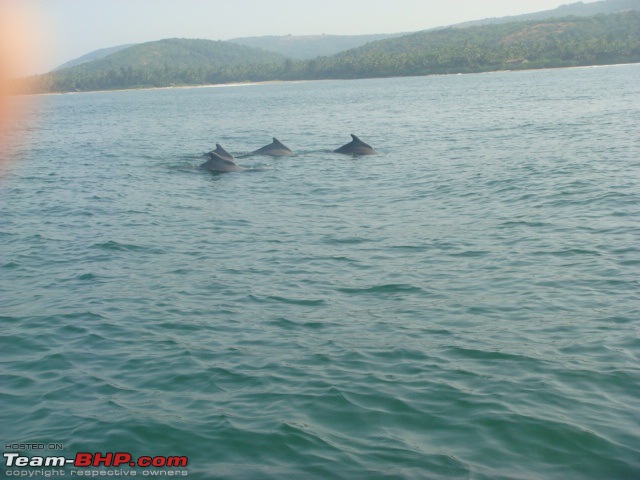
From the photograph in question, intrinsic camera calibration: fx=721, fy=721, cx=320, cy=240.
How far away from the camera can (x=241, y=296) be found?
1241 centimetres

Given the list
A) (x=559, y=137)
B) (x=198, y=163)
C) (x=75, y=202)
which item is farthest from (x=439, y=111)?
(x=75, y=202)

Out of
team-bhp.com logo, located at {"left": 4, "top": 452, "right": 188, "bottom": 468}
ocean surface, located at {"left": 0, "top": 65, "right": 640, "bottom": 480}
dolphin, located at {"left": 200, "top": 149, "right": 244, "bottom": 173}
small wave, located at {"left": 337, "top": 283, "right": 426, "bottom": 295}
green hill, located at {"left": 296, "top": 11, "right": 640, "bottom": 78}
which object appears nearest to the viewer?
team-bhp.com logo, located at {"left": 4, "top": 452, "right": 188, "bottom": 468}

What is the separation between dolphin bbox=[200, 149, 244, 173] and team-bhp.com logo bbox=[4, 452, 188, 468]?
2046 centimetres

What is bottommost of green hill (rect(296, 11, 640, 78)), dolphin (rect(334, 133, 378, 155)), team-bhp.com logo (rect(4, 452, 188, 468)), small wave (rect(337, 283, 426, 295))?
green hill (rect(296, 11, 640, 78))

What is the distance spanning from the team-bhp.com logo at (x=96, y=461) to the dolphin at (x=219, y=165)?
2046 centimetres

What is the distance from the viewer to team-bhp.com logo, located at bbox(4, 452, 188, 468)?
23.8 ft

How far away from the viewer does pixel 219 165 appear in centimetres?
2761

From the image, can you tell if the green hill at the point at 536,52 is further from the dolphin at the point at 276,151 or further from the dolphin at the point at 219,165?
the dolphin at the point at 219,165

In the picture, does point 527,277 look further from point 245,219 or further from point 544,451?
point 245,219

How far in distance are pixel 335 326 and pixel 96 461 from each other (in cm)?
436

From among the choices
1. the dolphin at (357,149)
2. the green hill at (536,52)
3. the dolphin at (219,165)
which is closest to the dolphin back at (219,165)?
the dolphin at (219,165)

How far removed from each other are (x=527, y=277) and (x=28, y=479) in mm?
8645
